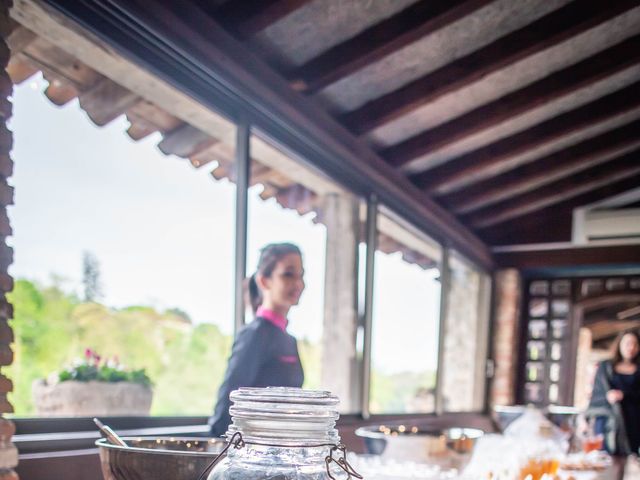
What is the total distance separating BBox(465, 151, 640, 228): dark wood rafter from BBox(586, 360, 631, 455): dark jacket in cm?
172

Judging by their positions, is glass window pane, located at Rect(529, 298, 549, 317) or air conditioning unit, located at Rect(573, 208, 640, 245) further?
glass window pane, located at Rect(529, 298, 549, 317)

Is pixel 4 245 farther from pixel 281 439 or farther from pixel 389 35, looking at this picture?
pixel 389 35

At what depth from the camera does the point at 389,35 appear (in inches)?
137

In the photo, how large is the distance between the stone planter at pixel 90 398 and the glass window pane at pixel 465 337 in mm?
4436

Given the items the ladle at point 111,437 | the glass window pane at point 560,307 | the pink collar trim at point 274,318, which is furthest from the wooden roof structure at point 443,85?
the ladle at point 111,437

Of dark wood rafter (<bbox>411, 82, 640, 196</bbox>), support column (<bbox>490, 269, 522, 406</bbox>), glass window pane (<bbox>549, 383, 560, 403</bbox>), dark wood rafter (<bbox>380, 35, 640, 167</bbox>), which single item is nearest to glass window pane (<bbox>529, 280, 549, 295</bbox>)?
support column (<bbox>490, 269, 522, 406</bbox>)

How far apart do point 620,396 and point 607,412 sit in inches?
9.3

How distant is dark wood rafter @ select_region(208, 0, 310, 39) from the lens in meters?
3.04

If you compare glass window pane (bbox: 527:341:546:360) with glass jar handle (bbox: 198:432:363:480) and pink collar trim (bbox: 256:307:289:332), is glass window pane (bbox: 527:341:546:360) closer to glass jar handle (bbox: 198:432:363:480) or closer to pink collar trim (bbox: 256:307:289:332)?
pink collar trim (bbox: 256:307:289:332)

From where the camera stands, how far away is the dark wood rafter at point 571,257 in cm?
720

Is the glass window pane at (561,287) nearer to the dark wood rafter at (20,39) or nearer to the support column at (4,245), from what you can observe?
the dark wood rafter at (20,39)

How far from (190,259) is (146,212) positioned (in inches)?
12.5

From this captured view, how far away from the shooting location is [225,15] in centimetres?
313

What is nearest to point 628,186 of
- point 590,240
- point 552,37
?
point 590,240
